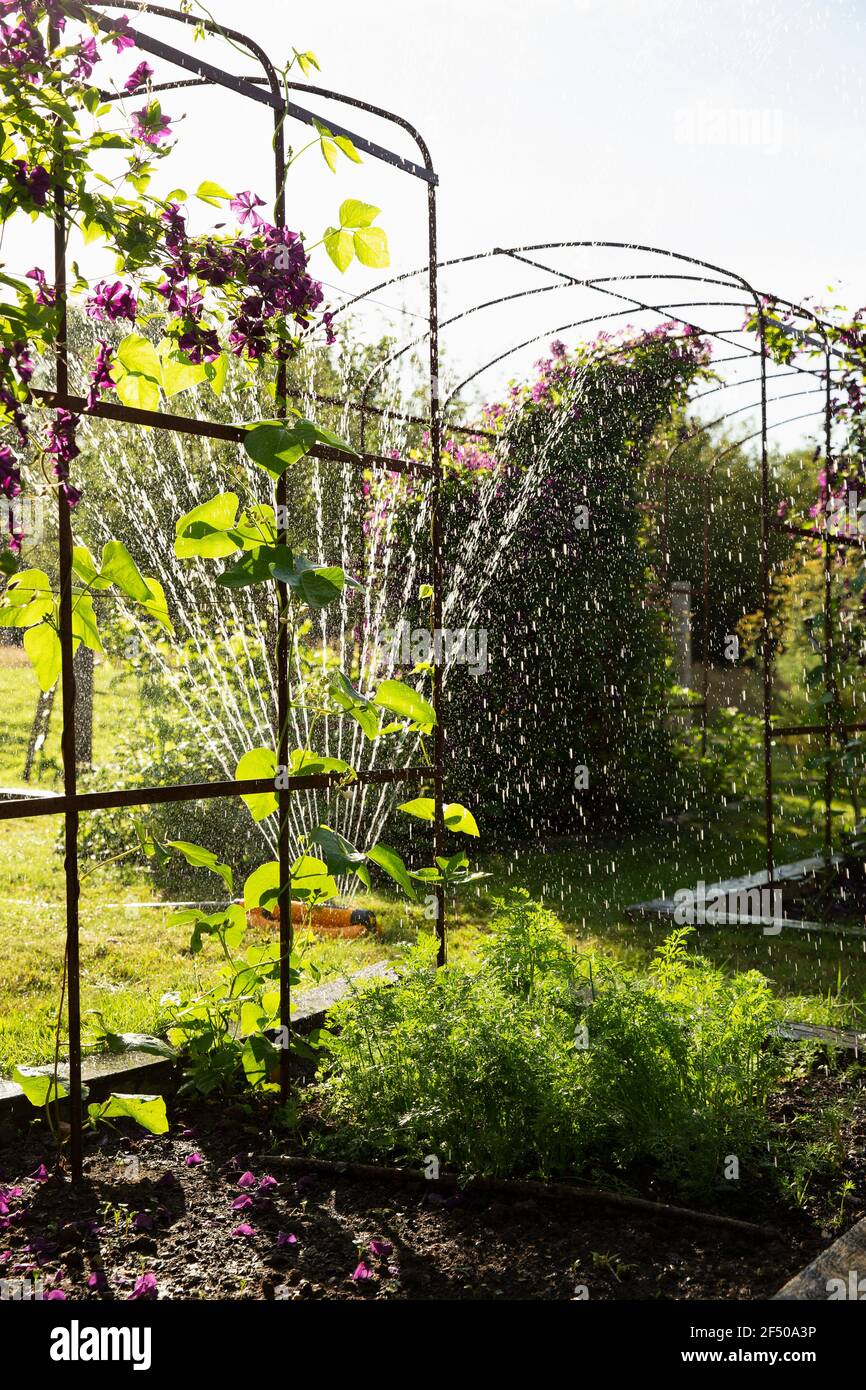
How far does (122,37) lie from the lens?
2.15m

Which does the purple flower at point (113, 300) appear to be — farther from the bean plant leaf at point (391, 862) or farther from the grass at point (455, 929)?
the grass at point (455, 929)

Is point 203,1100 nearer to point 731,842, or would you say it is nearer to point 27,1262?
point 27,1262

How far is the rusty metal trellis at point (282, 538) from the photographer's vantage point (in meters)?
2.13

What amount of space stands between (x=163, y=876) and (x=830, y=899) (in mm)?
3502

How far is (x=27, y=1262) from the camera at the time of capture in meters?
1.90

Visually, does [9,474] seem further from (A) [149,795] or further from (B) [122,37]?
(B) [122,37]

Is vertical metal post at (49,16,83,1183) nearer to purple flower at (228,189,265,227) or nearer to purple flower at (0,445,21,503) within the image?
purple flower at (0,445,21,503)

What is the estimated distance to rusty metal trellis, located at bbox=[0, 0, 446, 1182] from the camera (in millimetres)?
2135

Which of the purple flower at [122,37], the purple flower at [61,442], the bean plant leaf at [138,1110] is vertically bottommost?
the bean plant leaf at [138,1110]

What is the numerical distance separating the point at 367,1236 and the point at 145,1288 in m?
0.41

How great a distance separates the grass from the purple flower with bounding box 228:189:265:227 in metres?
1.57

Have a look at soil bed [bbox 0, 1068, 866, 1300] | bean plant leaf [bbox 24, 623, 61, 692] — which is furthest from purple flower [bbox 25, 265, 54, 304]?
soil bed [bbox 0, 1068, 866, 1300]

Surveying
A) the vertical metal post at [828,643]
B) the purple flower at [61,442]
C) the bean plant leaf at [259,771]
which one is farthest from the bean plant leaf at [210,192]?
the vertical metal post at [828,643]

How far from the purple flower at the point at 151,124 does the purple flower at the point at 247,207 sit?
24cm
